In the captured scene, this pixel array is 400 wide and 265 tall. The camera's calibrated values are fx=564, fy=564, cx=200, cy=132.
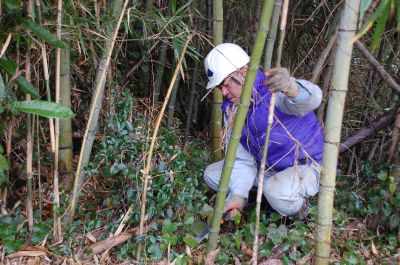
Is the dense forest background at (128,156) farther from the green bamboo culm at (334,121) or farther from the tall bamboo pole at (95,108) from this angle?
the green bamboo culm at (334,121)

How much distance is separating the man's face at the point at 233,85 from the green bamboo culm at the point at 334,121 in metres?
0.76

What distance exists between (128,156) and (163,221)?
470mm

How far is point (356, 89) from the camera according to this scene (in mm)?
3746

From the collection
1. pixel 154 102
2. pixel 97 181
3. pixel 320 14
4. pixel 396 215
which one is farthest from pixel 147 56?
pixel 396 215

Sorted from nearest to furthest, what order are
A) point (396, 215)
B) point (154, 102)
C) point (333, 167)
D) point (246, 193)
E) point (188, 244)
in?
point (333, 167), point (188, 244), point (396, 215), point (246, 193), point (154, 102)

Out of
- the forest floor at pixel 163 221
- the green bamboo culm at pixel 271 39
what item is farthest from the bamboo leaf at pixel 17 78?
the green bamboo culm at pixel 271 39

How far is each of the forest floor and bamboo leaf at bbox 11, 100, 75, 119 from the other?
1.98ft

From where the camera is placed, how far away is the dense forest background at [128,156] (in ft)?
7.59

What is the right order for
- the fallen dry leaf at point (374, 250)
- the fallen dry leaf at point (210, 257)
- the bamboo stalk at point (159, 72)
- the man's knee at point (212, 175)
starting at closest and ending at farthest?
1. the fallen dry leaf at point (210, 257)
2. the fallen dry leaf at point (374, 250)
3. the man's knee at point (212, 175)
4. the bamboo stalk at point (159, 72)

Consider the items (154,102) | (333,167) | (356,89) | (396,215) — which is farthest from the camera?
(356,89)

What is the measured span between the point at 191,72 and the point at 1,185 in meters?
1.66

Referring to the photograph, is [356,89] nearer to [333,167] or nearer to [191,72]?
[191,72]

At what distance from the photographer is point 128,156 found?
2.84m

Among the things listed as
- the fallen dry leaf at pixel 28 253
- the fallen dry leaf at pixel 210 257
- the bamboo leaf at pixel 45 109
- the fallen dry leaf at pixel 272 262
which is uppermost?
the bamboo leaf at pixel 45 109
